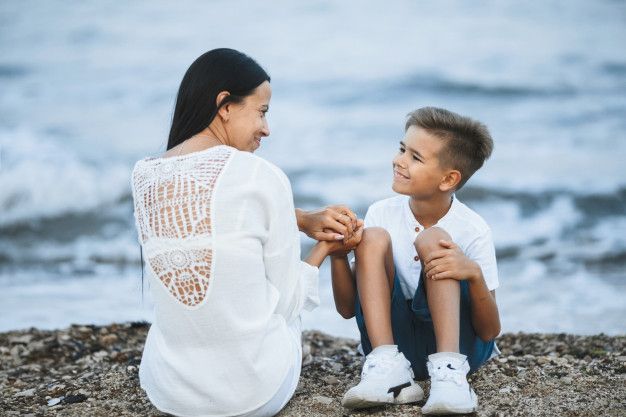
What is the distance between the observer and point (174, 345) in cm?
284

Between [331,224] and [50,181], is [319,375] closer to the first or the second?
[331,224]

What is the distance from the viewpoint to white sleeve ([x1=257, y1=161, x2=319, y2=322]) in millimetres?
2754

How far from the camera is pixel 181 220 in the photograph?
2740 millimetres

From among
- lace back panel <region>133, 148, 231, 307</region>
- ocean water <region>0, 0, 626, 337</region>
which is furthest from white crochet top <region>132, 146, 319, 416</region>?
ocean water <region>0, 0, 626, 337</region>

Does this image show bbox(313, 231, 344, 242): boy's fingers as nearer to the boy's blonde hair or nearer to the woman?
the woman

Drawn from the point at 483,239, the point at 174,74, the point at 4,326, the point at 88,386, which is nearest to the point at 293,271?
the point at 483,239

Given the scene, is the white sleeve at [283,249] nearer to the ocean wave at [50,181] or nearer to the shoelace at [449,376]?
the shoelace at [449,376]

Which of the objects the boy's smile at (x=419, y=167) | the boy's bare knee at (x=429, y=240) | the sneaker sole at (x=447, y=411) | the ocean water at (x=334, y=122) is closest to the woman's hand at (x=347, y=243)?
the boy's bare knee at (x=429, y=240)

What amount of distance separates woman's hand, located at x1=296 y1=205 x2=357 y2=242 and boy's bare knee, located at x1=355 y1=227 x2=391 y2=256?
0.07 m

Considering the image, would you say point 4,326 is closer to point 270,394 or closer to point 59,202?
point 270,394

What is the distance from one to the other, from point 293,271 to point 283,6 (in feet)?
51.4

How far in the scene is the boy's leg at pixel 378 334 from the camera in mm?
3053

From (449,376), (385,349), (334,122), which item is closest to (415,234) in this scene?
(385,349)

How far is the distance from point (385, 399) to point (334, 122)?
10423mm
